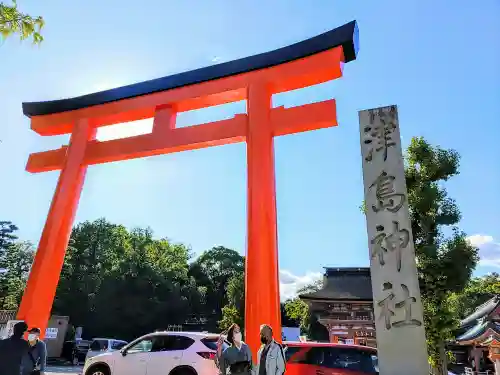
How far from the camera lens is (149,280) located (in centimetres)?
3130

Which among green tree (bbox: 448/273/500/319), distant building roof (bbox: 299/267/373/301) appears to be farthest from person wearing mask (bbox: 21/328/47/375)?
green tree (bbox: 448/273/500/319)

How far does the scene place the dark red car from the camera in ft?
19.3

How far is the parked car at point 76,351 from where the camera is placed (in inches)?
925

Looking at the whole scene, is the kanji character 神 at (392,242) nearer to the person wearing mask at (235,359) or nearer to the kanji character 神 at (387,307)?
the kanji character 神 at (387,307)

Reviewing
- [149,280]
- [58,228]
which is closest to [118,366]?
[58,228]

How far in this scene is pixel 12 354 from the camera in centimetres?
385

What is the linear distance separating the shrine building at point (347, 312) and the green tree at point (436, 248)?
351 inches

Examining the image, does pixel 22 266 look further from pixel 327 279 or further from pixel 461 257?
pixel 461 257

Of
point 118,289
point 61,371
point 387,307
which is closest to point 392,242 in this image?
point 387,307

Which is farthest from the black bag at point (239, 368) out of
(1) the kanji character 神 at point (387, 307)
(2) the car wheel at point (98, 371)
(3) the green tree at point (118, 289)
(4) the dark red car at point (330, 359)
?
(3) the green tree at point (118, 289)

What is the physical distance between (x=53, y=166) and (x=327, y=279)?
17622 millimetres

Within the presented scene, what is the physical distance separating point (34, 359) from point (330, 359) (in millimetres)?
4576

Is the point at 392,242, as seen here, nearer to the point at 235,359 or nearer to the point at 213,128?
the point at 235,359

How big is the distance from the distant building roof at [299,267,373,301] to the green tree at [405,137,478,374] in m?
9.42
